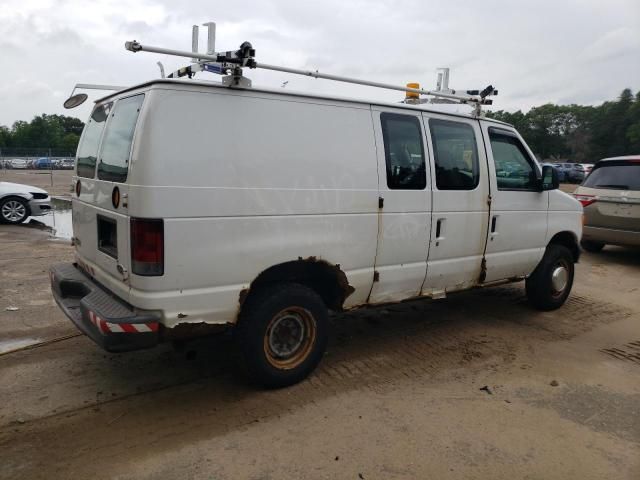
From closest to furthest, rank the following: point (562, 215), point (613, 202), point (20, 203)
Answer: point (562, 215) → point (613, 202) → point (20, 203)

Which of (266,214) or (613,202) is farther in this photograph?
(613,202)

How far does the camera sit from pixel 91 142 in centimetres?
409

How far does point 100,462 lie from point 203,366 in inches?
52.7

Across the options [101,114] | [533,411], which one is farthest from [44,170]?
[533,411]

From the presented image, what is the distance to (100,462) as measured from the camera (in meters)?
2.86

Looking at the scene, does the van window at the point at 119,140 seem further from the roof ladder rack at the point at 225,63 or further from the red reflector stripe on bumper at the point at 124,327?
the red reflector stripe on bumper at the point at 124,327

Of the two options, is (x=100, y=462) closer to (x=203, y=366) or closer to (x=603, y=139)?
(x=203, y=366)

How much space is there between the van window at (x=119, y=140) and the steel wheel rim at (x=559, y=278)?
16.2ft

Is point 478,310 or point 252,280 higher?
point 252,280

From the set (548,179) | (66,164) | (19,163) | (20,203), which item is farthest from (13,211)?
(66,164)

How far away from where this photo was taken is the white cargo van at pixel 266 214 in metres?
3.14

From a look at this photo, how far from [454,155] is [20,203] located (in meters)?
10.5

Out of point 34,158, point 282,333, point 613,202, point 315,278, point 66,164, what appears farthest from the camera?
point 66,164

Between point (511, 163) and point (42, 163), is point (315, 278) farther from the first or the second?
point (42, 163)
